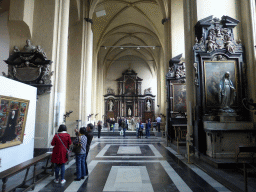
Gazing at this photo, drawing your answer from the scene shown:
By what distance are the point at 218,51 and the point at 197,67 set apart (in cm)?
99

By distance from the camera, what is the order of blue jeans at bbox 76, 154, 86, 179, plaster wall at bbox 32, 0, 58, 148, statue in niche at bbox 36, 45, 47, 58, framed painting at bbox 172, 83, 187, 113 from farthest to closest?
1. framed painting at bbox 172, 83, 187, 113
2. statue in niche at bbox 36, 45, 47, 58
3. plaster wall at bbox 32, 0, 58, 148
4. blue jeans at bbox 76, 154, 86, 179

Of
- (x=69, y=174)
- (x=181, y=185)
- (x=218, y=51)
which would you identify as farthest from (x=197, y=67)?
(x=69, y=174)

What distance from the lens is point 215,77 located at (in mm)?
7211

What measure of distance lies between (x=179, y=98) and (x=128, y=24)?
1230 cm

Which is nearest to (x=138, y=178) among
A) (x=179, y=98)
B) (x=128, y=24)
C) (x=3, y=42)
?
(x=179, y=98)

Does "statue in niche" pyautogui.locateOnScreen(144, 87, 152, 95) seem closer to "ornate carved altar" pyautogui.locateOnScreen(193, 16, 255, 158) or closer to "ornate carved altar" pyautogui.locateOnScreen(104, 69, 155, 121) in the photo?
"ornate carved altar" pyautogui.locateOnScreen(104, 69, 155, 121)

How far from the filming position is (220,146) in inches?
239

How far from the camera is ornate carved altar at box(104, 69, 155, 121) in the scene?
1083 inches

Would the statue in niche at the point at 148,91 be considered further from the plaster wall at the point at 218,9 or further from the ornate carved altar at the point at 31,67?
the ornate carved altar at the point at 31,67

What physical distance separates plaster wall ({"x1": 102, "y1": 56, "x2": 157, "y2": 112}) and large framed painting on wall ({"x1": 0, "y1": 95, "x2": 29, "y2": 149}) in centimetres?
2334

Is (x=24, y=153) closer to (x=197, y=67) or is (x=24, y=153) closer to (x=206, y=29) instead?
(x=197, y=67)

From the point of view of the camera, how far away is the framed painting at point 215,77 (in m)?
7.18

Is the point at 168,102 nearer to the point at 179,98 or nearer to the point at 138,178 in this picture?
the point at 179,98

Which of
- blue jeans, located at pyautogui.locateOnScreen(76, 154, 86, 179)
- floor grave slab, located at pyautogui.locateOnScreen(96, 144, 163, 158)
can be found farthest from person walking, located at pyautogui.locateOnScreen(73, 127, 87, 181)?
floor grave slab, located at pyautogui.locateOnScreen(96, 144, 163, 158)
